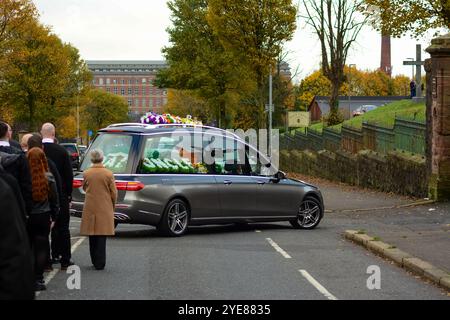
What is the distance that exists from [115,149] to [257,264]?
429 cm

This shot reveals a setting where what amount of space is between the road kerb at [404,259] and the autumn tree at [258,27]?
27.9m

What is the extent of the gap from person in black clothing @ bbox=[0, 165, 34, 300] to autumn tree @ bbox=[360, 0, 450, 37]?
29.6 meters

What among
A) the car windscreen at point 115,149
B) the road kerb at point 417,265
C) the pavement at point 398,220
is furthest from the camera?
the car windscreen at point 115,149

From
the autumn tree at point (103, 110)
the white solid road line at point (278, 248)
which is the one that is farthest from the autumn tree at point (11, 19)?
the autumn tree at point (103, 110)

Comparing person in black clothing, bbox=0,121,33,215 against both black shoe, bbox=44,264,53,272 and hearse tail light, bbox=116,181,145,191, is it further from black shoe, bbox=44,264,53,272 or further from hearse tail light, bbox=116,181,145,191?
hearse tail light, bbox=116,181,145,191

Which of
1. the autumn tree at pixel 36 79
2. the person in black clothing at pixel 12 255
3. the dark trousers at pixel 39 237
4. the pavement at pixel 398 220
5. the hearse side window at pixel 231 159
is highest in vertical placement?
the autumn tree at pixel 36 79

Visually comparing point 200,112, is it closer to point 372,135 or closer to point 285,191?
point 372,135

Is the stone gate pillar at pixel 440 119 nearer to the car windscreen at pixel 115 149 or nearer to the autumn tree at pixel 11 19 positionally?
the car windscreen at pixel 115 149

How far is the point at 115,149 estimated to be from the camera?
1460cm

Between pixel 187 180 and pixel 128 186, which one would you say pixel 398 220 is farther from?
pixel 128 186

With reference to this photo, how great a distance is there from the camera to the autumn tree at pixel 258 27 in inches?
1644

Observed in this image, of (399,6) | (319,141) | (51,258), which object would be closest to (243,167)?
(51,258)

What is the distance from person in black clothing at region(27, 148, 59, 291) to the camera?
30.2 feet

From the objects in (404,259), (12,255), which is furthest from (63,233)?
(12,255)
